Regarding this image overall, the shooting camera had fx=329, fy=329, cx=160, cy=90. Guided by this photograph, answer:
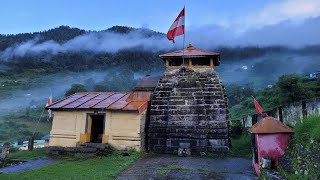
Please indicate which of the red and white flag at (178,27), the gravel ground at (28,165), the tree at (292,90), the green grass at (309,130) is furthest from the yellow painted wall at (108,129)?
the tree at (292,90)

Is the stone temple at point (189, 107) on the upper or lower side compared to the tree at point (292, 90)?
lower

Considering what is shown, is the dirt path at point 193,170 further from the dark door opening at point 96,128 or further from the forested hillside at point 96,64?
the forested hillside at point 96,64

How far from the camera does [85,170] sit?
11.5 metres

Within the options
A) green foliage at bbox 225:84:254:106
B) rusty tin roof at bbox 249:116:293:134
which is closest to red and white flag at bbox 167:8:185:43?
rusty tin roof at bbox 249:116:293:134

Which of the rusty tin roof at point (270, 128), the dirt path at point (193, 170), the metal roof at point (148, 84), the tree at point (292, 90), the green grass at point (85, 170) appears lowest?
the green grass at point (85, 170)

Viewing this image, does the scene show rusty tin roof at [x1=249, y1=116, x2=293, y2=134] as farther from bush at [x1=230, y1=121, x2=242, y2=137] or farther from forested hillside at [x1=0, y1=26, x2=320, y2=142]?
forested hillside at [x1=0, y1=26, x2=320, y2=142]

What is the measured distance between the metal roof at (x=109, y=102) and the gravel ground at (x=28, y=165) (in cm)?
327

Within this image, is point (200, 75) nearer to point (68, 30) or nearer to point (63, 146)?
point (63, 146)

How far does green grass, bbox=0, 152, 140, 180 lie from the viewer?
1035 centimetres

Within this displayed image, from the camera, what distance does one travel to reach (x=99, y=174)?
415 inches

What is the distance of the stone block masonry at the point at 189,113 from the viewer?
16.1 metres

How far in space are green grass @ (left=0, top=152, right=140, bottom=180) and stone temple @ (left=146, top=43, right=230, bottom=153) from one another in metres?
2.53

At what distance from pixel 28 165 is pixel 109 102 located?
5358 millimetres

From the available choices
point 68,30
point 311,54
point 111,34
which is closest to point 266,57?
point 311,54
